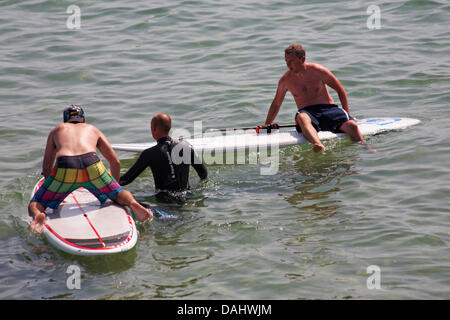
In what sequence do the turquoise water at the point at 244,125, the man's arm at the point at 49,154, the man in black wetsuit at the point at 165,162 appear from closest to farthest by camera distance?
the turquoise water at the point at 244,125 → the man's arm at the point at 49,154 → the man in black wetsuit at the point at 165,162

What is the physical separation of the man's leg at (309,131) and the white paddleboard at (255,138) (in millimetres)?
240

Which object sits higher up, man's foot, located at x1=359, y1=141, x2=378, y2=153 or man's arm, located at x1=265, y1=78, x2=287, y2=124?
man's arm, located at x1=265, y1=78, x2=287, y2=124

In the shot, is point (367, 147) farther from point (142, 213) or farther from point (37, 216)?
point (37, 216)

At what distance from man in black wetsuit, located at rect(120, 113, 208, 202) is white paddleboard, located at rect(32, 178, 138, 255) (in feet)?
1.80

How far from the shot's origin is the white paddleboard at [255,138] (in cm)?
824

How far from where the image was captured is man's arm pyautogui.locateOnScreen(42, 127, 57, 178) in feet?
20.2

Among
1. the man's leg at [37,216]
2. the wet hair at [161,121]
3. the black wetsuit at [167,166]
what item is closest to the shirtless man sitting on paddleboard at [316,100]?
the black wetsuit at [167,166]

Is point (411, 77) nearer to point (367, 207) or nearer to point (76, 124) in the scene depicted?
point (367, 207)

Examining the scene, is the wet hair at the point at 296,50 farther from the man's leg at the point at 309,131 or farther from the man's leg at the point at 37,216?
the man's leg at the point at 37,216

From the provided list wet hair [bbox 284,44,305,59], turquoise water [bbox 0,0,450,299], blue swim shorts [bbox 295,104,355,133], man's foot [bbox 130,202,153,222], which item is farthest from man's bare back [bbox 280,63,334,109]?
man's foot [bbox 130,202,153,222]

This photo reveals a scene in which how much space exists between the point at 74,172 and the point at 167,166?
103 centimetres

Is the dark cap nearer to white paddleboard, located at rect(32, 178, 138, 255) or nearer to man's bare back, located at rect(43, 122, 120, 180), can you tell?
man's bare back, located at rect(43, 122, 120, 180)
